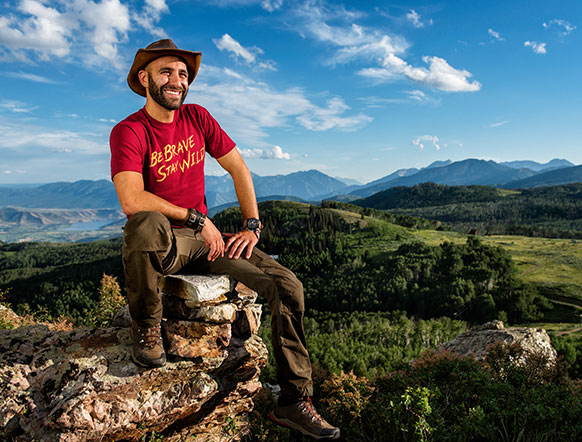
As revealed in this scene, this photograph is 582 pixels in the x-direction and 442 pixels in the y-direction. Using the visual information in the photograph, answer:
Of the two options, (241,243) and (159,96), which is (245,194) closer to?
(241,243)

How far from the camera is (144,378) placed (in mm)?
4996

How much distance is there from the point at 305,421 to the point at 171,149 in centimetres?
457

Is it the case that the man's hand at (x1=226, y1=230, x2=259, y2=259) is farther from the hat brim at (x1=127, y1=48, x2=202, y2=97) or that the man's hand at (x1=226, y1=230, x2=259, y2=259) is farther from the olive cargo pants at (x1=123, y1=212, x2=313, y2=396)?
the hat brim at (x1=127, y1=48, x2=202, y2=97)

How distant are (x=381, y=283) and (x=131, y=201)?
399 ft

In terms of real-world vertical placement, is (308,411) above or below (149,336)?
below

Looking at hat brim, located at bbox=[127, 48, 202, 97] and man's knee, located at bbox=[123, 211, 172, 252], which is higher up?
hat brim, located at bbox=[127, 48, 202, 97]

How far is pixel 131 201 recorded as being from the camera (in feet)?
15.8

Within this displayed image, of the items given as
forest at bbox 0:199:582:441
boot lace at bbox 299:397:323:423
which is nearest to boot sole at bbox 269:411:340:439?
boot lace at bbox 299:397:323:423

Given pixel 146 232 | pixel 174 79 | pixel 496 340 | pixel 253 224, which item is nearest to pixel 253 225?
pixel 253 224

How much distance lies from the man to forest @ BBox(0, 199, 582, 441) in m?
1.96

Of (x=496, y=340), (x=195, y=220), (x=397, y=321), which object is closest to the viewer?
(x=195, y=220)

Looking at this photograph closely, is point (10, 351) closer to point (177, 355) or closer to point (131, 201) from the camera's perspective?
point (177, 355)

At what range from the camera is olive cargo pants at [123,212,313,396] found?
4.58m

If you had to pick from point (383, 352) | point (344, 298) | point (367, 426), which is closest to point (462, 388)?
point (367, 426)
